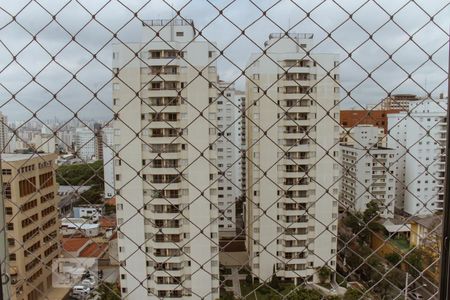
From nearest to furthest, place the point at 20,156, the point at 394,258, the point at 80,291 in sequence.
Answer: the point at 20,156
the point at 394,258
the point at 80,291

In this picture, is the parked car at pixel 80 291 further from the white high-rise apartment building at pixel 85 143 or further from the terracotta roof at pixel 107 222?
the white high-rise apartment building at pixel 85 143

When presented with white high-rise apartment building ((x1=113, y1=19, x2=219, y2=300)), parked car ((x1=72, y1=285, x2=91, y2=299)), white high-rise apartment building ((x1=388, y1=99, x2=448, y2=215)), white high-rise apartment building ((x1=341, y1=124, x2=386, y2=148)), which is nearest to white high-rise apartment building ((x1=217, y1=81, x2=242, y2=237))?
white high-rise apartment building ((x1=113, y1=19, x2=219, y2=300))

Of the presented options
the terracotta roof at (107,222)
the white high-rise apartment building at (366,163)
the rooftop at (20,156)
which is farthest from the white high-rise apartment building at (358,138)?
the terracotta roof at (107,222)

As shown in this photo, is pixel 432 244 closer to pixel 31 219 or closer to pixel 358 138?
pixel 358 138

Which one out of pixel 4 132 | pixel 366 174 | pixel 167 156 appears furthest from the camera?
pixel 366 174

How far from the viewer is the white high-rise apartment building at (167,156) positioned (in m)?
1.11

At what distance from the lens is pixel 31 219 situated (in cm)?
113

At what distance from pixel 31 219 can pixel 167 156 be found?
1.75m

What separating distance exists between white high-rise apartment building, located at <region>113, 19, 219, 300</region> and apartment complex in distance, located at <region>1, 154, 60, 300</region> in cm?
23

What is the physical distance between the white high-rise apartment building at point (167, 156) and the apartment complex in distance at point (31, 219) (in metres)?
0.23

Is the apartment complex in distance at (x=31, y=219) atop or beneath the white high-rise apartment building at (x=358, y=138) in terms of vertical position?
beneath

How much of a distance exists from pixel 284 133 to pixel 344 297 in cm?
136

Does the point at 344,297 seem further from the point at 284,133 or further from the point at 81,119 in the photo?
the point at 81,119

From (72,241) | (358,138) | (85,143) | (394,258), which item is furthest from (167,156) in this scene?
(85,143)
